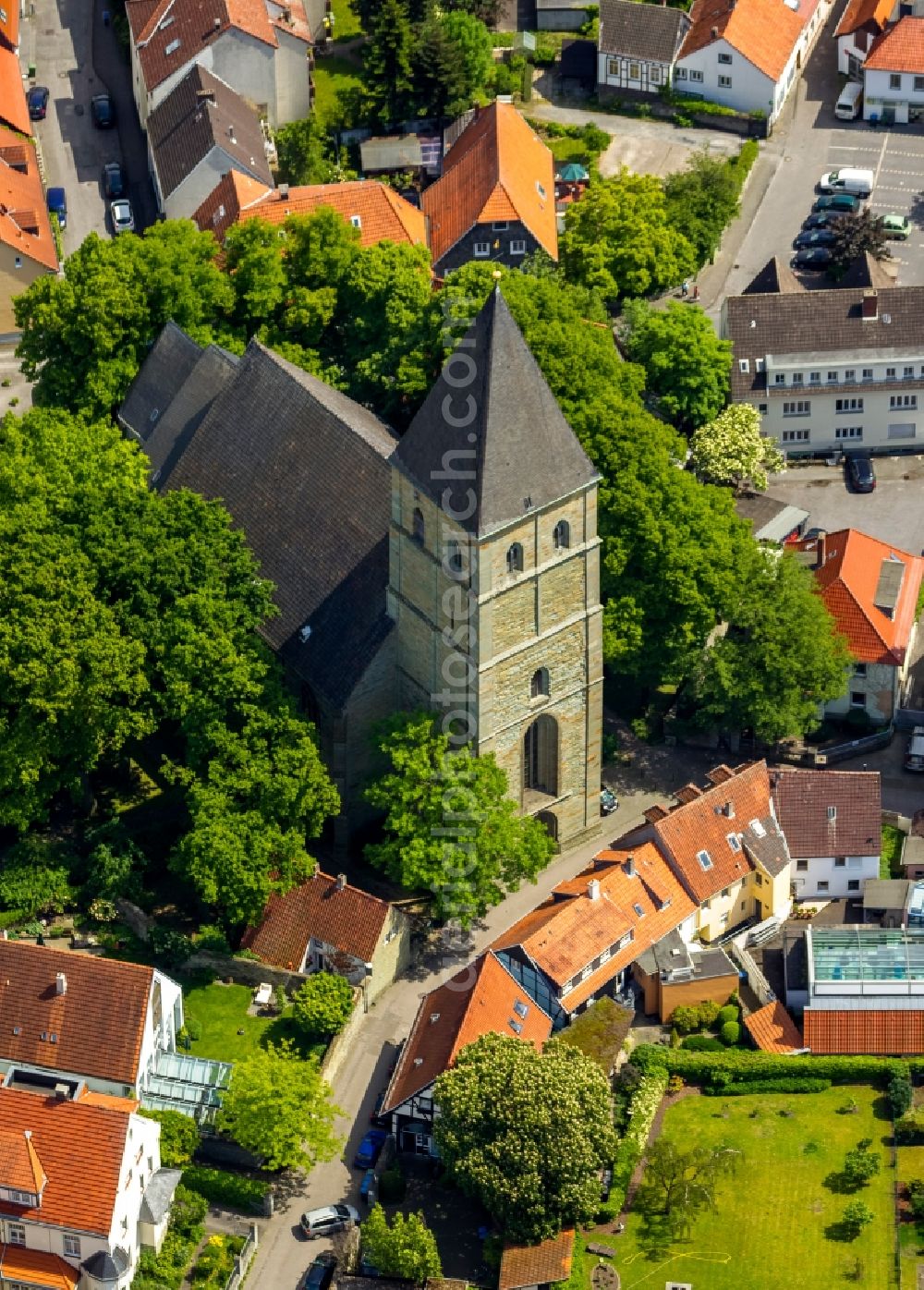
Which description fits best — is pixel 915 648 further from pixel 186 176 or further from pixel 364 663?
pixel 186 176

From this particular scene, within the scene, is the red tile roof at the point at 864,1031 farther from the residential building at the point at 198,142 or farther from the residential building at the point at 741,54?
the residential building at the point at 741,54

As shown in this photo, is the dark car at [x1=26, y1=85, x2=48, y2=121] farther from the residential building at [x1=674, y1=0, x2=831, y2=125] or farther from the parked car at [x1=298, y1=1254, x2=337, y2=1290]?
the parked car at [x1=298, y1=1254, x2=337, y2=1290]

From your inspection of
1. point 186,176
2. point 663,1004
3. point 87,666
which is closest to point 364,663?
point 87,666

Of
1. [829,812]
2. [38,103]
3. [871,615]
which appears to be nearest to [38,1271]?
[829,812]

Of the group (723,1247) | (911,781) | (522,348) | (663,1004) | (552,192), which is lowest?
(723,1247)

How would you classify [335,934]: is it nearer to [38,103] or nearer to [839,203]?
[839,203]

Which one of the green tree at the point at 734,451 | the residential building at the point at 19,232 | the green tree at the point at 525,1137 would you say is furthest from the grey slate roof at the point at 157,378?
the green tree at the point at 525,1137

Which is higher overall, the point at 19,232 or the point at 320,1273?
the point at 19,232
